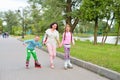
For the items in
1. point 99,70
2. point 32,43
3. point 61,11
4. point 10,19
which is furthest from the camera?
point 10,19

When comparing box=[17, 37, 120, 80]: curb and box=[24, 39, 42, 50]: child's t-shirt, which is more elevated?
box=[24, 39, 42, 50]: child's t-shirt

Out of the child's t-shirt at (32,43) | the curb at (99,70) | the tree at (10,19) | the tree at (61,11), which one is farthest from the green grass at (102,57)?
the tree at (10,19)

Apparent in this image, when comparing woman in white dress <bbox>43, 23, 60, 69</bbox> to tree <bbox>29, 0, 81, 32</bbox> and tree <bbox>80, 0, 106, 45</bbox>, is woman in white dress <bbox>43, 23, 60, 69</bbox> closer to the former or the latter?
tree <bbox>80, 0, 106, 45</bbox>

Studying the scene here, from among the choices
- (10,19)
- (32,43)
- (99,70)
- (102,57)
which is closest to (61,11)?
(102,57)

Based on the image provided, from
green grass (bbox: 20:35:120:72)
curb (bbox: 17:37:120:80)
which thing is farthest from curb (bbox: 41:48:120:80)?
green grass (bbox: 20:35:120:72)

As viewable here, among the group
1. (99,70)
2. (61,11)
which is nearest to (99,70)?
(99,70)

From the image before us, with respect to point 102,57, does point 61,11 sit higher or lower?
higher

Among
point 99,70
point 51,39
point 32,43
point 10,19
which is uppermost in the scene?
point 10,19

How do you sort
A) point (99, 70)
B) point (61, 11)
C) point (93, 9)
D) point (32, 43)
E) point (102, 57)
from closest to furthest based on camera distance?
1. point (99, 70)
2. point (32, 43)
3. point (102, 57)
4. point (93, 9)
5. point (61, 11)

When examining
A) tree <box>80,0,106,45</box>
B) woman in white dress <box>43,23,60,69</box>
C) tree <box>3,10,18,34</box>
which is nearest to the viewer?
woman in white dress <box>43,23,60,69</box>

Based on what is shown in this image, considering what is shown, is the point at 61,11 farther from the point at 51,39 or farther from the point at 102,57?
the point at 51,39

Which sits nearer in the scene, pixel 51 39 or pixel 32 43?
pixel 51 39

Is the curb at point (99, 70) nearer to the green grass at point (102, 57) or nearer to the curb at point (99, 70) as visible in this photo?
the curb at point (99, 70)

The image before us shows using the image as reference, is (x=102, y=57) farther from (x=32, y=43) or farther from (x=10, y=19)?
(x=10, y=19)
